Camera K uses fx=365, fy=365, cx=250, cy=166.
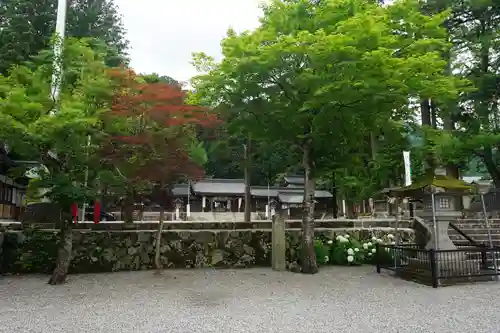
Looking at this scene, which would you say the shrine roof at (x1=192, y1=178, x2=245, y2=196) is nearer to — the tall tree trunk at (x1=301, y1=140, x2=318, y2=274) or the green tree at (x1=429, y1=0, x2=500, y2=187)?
the green tree at (x1=429, y1=0, x2=500, y2=187)

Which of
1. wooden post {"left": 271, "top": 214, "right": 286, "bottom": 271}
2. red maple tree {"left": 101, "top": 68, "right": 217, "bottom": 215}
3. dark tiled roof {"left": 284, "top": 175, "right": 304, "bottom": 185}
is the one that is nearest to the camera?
red maple tree {"left": 101, "top": 68, "right": 217, "bottom": 215}

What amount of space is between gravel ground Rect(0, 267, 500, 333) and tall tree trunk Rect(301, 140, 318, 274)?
0.54 meters

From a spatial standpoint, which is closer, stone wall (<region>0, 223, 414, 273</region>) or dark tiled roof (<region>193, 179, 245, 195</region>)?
stone wall (<region>0, 223, 414, 273</region>)

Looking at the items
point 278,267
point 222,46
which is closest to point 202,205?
point 278,267

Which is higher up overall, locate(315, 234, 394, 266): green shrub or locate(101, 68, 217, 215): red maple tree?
locate(101, 68, 217, 215): red maple tree

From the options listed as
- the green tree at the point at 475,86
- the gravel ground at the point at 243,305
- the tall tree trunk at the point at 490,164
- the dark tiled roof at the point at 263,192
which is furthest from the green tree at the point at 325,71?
the dark tiled roof at the point at 263,192

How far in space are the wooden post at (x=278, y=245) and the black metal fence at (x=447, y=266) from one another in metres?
3.05

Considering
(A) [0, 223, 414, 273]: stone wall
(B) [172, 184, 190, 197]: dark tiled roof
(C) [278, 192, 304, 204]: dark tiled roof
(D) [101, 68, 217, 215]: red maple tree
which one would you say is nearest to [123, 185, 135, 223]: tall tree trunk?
(A) [0, 223, 414, 273]: stone wall

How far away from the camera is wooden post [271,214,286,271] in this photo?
36.9ft

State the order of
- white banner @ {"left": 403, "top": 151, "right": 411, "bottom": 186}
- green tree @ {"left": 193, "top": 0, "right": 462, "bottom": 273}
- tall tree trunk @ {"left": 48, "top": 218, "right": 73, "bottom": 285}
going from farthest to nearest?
white banner @ {"left": 403, "top": 151, "right": 411, "bottom": 186}, tall tree trunk @ {"left": 48, "top": 218, "right": 73, "bottom": 285}, green tree @ {"left": 193, "top": 0, "right": 462, "bottom": 273}

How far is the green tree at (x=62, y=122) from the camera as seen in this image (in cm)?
802

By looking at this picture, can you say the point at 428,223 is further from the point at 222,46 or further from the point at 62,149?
the point at 62,149

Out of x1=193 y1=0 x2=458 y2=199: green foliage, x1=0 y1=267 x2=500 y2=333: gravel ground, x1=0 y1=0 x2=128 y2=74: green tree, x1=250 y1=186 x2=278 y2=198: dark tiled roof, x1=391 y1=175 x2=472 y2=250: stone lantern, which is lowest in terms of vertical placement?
x1=0 y1=267 x2=500 y2=333: gravel ground

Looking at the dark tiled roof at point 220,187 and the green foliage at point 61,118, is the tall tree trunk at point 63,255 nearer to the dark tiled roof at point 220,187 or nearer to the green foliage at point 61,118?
the green foliage at point 61,118
